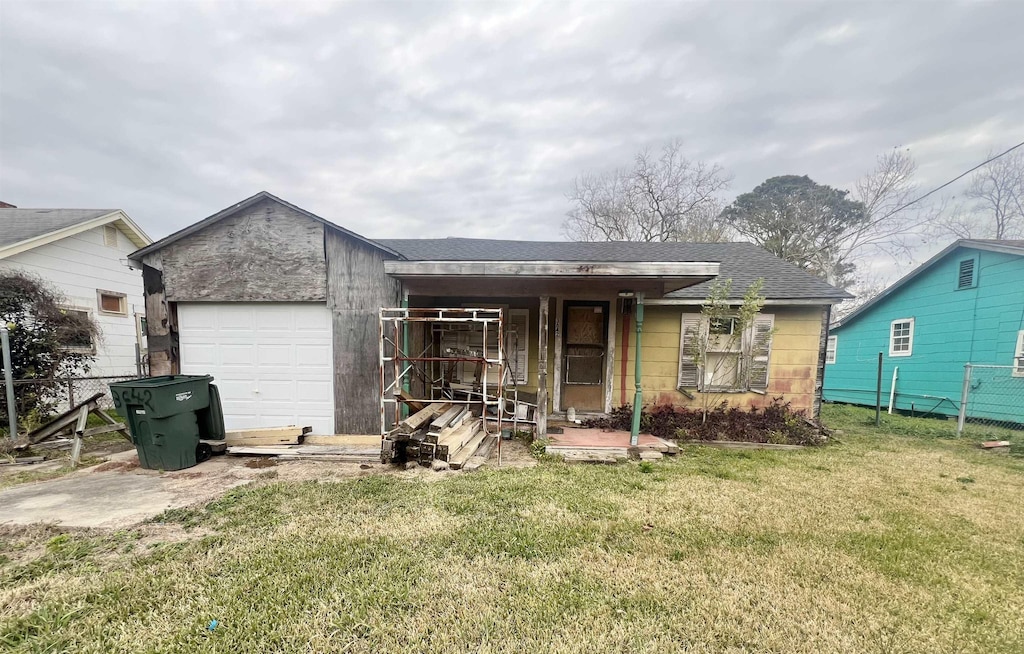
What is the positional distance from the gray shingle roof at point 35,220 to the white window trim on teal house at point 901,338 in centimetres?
2068

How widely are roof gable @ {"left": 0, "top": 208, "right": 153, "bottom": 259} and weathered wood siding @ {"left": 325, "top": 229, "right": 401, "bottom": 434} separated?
21.8 ft

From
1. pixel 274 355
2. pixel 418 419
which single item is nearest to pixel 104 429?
pixel 274 355

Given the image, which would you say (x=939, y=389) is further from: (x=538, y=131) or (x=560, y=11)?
(x=538, y=131)

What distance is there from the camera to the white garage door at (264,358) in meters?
5.82

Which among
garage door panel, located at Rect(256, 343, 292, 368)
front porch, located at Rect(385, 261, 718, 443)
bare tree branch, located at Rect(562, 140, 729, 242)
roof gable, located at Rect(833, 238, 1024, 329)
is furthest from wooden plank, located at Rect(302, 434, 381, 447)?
bare tree branch, located at Rect(562, 140, 729, 242)

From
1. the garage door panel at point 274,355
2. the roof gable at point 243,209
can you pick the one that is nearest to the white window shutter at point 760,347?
the roof gable at point 243,209

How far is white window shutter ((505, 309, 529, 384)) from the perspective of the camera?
23.4 ft

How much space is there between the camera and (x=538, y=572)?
2502mm

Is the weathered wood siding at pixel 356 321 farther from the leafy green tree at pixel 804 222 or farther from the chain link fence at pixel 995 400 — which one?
the leafy green tree at pixel 804 222

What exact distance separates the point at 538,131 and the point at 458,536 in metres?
13.9

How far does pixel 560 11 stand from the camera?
816 cm

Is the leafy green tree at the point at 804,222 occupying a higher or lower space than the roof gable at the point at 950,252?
higher

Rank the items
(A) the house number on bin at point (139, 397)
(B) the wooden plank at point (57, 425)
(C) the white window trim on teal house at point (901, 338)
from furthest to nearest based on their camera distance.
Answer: (C) the white window trim on teal house at point (901, 338) < (B) the wooden plank at point (57, 425) < (A) the house number on bin at point (139, 397)

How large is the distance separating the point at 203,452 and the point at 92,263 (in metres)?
7.49
